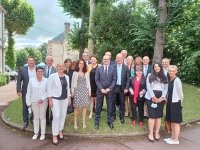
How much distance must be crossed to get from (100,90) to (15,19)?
30.4 m

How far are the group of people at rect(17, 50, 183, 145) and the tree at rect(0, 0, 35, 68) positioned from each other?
29149 millimetres

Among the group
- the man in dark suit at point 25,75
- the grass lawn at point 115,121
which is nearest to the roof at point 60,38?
the grass lawn at point 115,121

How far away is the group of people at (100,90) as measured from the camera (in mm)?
4359

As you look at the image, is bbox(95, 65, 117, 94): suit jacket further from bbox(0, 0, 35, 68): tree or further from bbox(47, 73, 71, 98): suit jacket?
bbox(0, 0, 35, 68): tree

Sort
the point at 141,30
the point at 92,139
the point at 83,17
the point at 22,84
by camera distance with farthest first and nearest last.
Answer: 1. the point at 83,17
2. the point at 141,30
3. the point at 22,84
4. the point at 92,139

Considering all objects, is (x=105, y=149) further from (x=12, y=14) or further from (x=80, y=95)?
(x=12, y=14)

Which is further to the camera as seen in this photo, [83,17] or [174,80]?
[83,17]

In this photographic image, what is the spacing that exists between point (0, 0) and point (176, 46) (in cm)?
2864

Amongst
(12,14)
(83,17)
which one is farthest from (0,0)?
(83,17)

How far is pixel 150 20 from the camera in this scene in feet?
34.0

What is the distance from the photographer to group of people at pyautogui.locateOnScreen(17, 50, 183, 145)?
4359 millimetres

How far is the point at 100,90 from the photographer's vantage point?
16.3ft

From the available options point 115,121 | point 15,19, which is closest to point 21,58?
point 15,19

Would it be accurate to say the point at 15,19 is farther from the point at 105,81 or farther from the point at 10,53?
the point at 105,81
